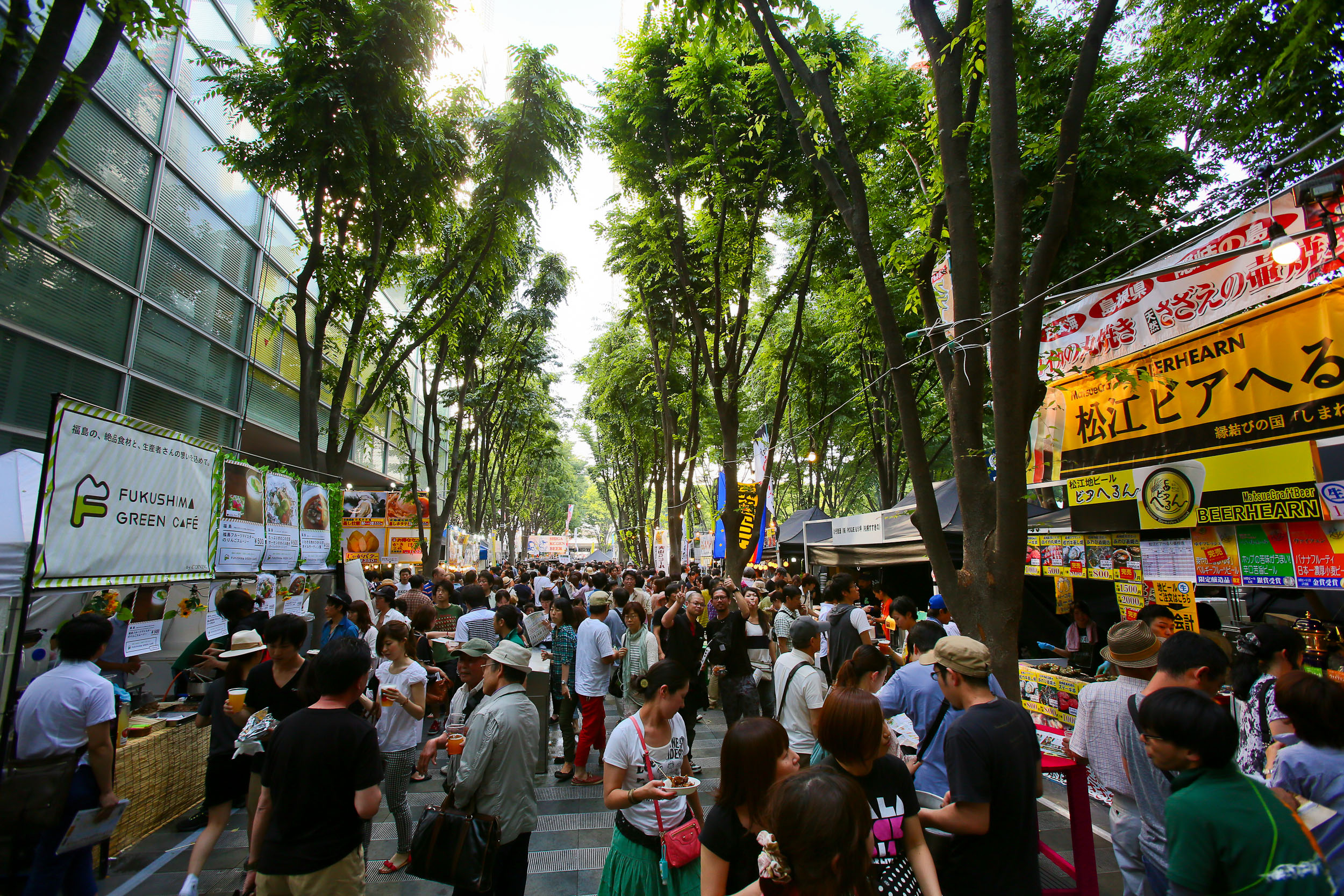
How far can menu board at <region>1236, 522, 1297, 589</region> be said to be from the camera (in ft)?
16.9

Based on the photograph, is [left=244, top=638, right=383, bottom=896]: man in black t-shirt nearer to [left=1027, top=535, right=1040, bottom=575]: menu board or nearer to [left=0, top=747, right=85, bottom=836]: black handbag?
[left=0, top=747, right=85, bottom=836]: black handbag

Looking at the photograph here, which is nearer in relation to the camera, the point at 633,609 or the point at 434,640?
the point at 633,609

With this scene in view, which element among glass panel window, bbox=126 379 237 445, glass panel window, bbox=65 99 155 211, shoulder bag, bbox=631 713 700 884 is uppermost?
glass panel window, bbox=65 99 155 211

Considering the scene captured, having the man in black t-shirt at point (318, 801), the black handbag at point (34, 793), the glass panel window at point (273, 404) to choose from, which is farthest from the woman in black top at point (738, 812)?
the glass panel window at point (273, 404)

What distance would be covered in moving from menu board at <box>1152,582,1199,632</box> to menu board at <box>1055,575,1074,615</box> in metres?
2.26

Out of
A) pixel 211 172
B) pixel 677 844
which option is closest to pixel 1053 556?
pixel 677 844

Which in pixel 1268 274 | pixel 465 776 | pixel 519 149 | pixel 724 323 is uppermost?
pixel 519 149

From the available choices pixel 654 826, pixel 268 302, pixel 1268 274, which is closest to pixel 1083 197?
pixel 1268 274

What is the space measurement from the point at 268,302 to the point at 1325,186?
15.7 metres

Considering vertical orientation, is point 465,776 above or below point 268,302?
below

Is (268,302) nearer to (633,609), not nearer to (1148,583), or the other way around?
(633,609)

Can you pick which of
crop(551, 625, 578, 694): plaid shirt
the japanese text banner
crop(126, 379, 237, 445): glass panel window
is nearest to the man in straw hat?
the japanese text banner

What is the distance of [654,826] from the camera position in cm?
303

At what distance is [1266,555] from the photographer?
5.32 m
